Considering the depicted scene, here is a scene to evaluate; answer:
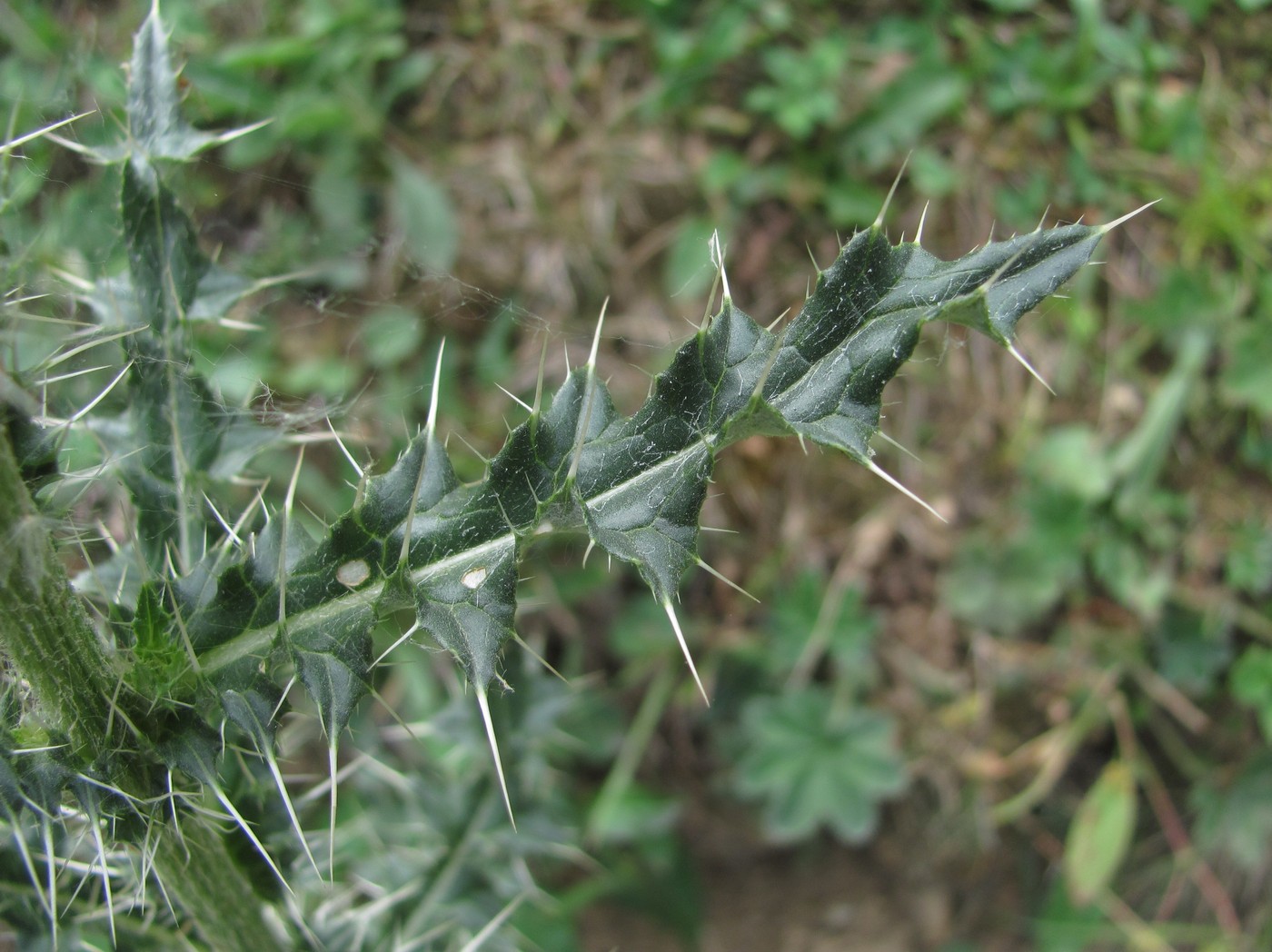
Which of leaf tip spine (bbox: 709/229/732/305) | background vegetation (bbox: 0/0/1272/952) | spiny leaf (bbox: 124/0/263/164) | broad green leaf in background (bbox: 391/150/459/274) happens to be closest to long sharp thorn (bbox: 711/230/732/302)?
leaf tip spine (bbox: 709/229/732/305)

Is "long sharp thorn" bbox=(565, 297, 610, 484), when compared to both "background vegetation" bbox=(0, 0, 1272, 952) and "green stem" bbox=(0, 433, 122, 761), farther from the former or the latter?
"background vegetation" bbox=(0, 0, 1272, 952)

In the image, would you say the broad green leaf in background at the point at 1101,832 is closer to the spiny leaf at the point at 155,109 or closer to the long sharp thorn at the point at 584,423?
the long sharp thorn at the point at 584,423

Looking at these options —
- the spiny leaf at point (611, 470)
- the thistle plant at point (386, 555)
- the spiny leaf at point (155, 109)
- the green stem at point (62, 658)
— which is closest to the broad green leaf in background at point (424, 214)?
the spiny leaf at point (155, 109)

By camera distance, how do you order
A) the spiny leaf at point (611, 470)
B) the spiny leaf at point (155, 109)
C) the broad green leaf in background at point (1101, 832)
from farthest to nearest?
1. the broad green leaf in background at point (1101, 832)
2. the spiny leaf at point (155, 109)
3. the spiny leaf at point (611, 470)

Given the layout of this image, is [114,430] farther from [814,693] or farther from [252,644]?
[814,693]

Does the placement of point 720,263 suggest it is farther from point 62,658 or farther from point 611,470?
point 62,658

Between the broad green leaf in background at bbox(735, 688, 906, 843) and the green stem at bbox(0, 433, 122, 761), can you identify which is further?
the broad green leaf in background at bbox(735, 688, 906, 843)
